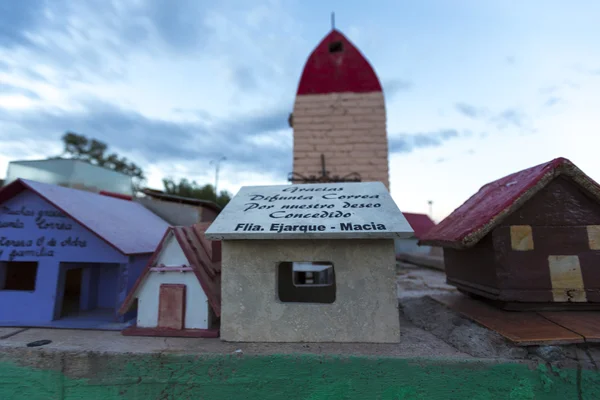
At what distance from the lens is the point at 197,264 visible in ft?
12.3

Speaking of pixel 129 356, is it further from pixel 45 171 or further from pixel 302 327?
pixel 45 171

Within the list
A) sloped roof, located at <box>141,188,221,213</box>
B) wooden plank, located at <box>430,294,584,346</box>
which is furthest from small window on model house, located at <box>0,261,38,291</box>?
wooden plank, located at <box>430,294,584,346</box>

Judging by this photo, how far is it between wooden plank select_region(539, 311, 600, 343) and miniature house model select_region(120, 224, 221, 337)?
3.90 m

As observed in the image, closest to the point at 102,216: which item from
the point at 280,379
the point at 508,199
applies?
the point at 280,379

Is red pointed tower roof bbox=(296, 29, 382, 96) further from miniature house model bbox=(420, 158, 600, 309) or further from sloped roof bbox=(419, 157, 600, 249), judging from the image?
miniature house model bbox=(420, 158, 600, 309)

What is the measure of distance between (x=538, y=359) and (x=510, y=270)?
1041 mm

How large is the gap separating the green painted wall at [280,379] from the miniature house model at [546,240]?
3.38ft

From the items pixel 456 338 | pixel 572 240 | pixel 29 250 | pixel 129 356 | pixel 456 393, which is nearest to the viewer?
pixel 456 393

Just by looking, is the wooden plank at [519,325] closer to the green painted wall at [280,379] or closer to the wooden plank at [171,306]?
the green painted wall at [280,379]

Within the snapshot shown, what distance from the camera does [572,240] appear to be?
3629 mm

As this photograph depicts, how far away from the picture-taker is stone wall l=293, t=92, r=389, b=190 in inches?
376

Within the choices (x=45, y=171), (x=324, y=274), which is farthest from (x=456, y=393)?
(x=45, y=171)

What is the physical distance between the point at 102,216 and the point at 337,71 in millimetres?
8708

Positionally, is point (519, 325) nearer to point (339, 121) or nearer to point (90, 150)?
point (339, 121)
